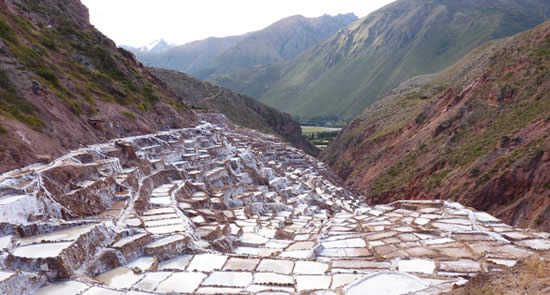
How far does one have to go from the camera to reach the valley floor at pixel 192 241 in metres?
5.77

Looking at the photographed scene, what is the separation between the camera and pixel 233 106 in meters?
62.7

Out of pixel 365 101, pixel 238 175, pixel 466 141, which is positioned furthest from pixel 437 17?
pixel 238 175

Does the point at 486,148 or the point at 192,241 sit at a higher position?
the point at 192,241

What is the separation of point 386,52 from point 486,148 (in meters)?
150

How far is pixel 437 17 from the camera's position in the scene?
→ 154 metres

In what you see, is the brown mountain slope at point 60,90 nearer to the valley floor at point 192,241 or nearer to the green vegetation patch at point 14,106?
the green vegetation patch at point 14,106

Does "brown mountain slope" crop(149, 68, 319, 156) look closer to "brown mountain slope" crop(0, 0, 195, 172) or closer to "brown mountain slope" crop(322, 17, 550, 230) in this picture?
"brown mountain slope" crop(0, 0, 195, 172)

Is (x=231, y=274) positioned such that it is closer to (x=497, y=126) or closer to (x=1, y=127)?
(x=1, y=127)

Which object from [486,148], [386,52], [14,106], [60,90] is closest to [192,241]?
[14,106]

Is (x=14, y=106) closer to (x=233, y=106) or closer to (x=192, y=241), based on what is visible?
(x=192, y=241)

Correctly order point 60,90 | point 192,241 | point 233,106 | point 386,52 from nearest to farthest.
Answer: point 192,241, point 60,90, point 233,106, point 386,52

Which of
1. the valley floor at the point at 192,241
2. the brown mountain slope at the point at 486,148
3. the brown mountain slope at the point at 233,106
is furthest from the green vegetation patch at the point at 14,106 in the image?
the brown mountain slope at the point at 233,106

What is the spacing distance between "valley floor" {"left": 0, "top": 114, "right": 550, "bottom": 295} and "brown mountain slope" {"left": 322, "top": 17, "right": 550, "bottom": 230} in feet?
21.1

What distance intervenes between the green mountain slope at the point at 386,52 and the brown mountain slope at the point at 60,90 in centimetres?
10897
